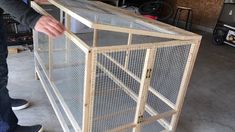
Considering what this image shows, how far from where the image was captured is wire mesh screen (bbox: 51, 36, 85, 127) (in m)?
1.37

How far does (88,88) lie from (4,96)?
0.60m

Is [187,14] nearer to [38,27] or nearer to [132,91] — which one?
[132,91]

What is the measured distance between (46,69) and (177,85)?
1122mm

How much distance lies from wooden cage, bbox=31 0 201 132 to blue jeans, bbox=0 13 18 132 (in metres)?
0.34

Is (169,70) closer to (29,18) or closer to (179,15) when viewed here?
(29,18)

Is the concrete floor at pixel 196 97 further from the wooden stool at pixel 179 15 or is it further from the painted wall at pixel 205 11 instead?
the painted wall at pixel 205 11

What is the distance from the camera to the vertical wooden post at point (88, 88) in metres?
1.11

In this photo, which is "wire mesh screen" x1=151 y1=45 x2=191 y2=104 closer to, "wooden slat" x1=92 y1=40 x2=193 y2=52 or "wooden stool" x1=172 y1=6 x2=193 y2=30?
"wooden slat" x1=92 y1=40 x2=193 y2=52

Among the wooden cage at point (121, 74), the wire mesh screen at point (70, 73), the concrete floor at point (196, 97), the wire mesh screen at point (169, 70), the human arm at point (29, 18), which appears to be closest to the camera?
the human arm at point (29, 18)

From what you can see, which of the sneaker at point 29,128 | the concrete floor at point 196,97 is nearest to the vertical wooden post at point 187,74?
the concrete floor at point 196,97

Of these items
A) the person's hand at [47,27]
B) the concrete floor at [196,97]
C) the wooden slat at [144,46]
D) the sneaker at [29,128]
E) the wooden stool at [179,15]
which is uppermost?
the person's hand at [47,27]

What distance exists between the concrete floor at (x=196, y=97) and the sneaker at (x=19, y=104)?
42 mm

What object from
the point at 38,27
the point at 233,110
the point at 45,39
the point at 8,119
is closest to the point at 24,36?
the point at 45,39

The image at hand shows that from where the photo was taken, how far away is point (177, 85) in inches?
65.2
